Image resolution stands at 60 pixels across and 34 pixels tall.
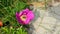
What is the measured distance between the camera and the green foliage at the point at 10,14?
2025 millimetres

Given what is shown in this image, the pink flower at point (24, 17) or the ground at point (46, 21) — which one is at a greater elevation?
the pink flower at point (24, 17)

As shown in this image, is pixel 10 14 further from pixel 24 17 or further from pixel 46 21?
pixel 46 21

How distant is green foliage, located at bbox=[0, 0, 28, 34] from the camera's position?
2.03 meters

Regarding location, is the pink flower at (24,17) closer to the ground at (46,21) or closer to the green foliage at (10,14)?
the green foliage at (10,14)

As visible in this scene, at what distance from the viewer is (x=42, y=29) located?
87.1 inches

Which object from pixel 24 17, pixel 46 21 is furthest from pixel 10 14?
pixel 46 21

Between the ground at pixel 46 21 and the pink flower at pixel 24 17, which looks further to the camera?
the ground at pixel 46 21

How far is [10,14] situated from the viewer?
7.40 feet

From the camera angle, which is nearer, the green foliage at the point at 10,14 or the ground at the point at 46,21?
the green foliage at the point at 10,14

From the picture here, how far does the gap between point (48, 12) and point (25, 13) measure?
1.42 feet

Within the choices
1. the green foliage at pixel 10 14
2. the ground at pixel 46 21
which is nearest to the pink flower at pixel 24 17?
the green foliage at pixel 10 14

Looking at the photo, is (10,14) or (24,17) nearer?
(24,17)

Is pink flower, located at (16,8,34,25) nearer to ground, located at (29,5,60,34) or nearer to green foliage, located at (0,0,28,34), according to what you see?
green foliage, located at (0,0,28,34)

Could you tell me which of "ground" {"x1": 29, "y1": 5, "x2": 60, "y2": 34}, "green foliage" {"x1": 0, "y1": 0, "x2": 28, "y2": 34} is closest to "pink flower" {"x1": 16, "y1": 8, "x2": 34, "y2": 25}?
"green foliage" {"x1": 0, "y1": 0, "x2": 28, "y2": 34}
